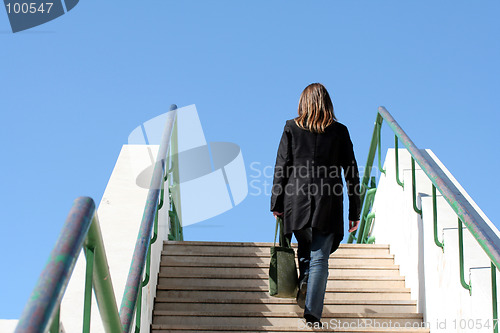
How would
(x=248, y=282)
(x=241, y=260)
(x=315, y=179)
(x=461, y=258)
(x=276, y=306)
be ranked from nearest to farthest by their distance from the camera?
(x=461, y=258) → (x=315, y=179) → (x=276, y=306) → (x=248, y=282) → (x=241, y=260)

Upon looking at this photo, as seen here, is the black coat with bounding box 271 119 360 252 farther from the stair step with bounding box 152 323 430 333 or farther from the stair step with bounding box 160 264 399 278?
the stair step with bounding box 160 264 399 278

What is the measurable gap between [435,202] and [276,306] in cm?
127

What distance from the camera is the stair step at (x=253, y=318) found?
15.7ft

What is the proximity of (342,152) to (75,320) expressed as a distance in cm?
202

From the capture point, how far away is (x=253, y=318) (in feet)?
15.8

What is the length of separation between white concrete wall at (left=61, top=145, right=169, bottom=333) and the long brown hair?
139 cm

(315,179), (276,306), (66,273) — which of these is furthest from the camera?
(276,306)

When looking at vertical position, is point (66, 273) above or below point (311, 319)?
above

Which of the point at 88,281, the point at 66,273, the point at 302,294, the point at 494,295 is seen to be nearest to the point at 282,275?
the point at 302,294

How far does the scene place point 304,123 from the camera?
4.92m

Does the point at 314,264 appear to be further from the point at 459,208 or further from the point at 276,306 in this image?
the point at 459,208

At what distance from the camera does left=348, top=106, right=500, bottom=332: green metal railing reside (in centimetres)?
378

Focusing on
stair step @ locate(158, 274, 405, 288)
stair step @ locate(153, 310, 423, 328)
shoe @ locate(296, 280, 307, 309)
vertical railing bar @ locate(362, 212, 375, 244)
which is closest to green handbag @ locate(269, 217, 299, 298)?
shoe @ locate(296, 280, 307, 309)

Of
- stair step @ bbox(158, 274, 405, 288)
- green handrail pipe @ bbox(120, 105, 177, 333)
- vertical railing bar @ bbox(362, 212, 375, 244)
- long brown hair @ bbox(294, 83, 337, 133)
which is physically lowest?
stair step @ bbox(158, 274, 405, 288)
